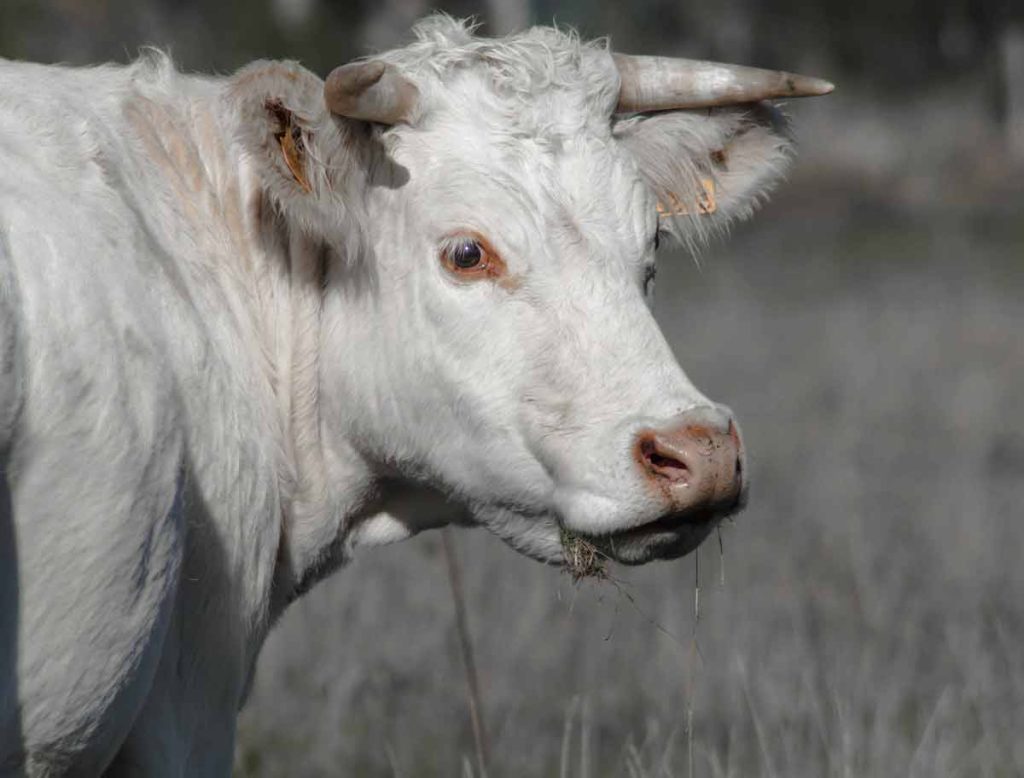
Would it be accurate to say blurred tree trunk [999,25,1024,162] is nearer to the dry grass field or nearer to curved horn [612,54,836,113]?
the dry grass field

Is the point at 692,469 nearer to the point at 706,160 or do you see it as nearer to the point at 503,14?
the point at 706,160

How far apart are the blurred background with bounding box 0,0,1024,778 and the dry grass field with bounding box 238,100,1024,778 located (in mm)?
17

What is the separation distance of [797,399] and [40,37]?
9646 mm

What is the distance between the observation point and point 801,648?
20.3 ft

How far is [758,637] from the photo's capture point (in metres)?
6.64

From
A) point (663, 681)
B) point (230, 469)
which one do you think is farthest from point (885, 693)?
point (230, 469)

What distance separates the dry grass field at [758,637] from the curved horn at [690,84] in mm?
1301

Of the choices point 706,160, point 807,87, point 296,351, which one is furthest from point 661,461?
point 706,160

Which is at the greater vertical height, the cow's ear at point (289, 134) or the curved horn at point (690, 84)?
the curved horn at point (690, 84)

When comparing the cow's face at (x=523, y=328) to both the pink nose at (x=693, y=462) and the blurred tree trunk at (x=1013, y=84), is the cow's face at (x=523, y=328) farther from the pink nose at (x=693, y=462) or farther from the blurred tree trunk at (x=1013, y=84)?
the blurred tree trunk at (x=1013, y=84)

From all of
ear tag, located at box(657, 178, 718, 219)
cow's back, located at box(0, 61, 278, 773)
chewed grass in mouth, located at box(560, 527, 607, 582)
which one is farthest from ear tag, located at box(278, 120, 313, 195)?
ear tag, located at box(657, 178, 718, 219)

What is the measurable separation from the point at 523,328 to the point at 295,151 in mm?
670

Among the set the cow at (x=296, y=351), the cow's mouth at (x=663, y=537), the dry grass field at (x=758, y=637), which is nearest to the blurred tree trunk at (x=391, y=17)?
the dry grass field at (x=758, y=637)

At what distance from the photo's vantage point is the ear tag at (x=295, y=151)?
3871 millimetres
